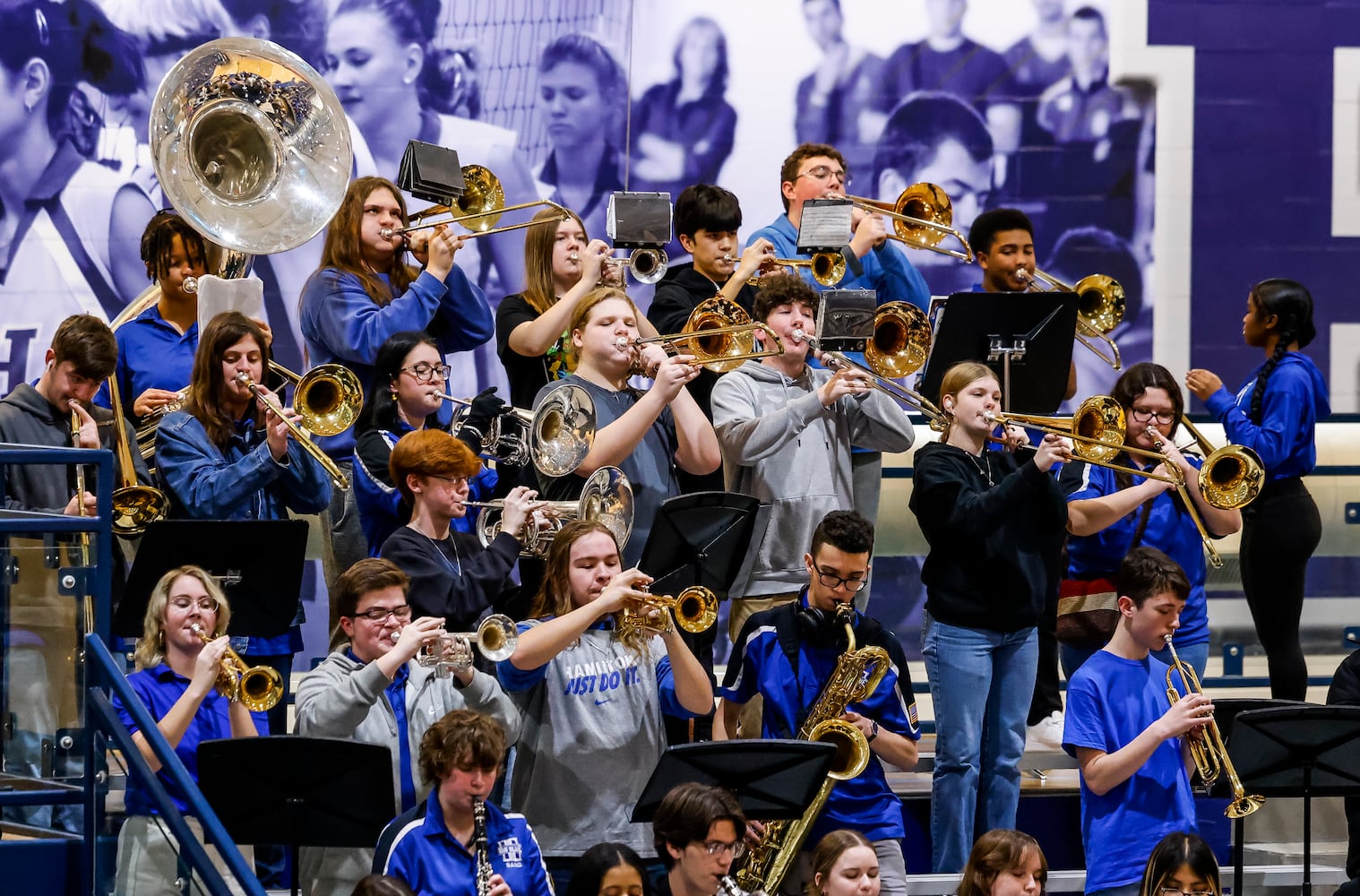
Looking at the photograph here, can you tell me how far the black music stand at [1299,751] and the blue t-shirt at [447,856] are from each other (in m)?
2.06

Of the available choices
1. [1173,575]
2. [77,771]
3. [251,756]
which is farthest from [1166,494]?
[77,771]

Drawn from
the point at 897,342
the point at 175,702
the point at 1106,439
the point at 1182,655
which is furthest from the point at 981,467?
the point at 175,702

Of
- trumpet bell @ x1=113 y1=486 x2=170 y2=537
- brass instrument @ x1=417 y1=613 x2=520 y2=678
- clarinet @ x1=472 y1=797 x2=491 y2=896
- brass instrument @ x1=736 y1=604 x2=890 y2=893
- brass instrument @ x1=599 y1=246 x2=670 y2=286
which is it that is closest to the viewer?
clarinet @ x1=472 y1=797 x2=491 y2=896

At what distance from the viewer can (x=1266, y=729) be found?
17.9 feet

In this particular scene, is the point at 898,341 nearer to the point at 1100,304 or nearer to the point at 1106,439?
the point at 1106,439

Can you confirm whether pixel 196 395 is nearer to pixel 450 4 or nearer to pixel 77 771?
pixel 77 771

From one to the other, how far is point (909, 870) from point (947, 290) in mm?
3208

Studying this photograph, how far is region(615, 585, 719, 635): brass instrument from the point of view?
5.06 metres

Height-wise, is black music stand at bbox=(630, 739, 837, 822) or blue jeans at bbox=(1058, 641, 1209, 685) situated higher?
blue jeans at bbox=(1058, 641, 1209, 685)

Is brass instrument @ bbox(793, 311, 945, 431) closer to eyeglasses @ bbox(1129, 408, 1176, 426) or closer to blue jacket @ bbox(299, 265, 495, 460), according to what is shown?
eyeglasses @ bbox(1129, 408, 1176, 426)

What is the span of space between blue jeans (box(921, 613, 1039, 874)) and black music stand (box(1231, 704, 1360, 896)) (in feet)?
2.19

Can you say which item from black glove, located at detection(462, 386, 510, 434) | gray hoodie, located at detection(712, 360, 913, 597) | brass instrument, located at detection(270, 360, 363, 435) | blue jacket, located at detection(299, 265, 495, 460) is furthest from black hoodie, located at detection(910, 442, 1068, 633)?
brass instrument, located at detection(270, 360, 363, 435)

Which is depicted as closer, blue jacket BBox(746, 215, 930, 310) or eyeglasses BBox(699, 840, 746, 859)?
eyeglasses BBox(699, 840, 746, 859)

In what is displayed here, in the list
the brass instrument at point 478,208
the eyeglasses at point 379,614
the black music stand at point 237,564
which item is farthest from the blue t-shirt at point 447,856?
the brass instrument at point 478,208
